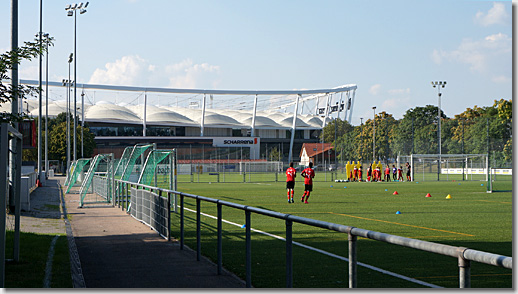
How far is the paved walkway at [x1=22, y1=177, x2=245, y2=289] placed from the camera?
790 cm

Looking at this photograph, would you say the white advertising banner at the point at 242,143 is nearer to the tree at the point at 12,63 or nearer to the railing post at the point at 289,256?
the tree at the point at 12,63

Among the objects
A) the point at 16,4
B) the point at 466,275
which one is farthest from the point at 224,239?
the point at 16,4

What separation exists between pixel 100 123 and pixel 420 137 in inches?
2997

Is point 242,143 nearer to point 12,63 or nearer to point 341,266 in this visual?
point 12,63

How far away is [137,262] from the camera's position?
9500 millimetres

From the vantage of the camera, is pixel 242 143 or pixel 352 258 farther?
pixel 242 143

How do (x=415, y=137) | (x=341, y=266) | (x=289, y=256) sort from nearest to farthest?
(x=289, y=256), (x=341, y=266), (x=415, y=137)

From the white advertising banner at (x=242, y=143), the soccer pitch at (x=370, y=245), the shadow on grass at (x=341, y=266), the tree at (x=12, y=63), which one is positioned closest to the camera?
the shadow on grass at (x=341, y=266)

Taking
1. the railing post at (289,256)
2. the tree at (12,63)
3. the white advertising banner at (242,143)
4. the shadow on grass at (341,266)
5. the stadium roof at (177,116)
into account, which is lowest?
the shadow on grass at (341,266)

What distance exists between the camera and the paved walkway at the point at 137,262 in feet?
25.9

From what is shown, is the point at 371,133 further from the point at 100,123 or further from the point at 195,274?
the point at 195,274

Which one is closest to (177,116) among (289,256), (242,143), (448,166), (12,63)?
(242,143)

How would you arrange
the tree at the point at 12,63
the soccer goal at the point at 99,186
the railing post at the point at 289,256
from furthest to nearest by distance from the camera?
the soccer goal at the point at 99,186 < the tree at the point at 12,63 < the railing post at the point at 289,256

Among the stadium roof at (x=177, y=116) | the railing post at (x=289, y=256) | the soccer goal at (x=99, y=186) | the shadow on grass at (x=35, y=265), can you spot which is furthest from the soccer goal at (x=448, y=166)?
the stadium roof at (x=177, y=116)
